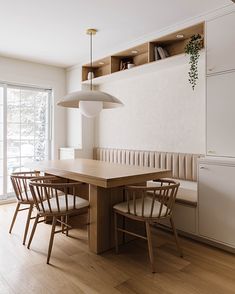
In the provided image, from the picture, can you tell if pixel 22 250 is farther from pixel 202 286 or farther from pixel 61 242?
pixel 202 286

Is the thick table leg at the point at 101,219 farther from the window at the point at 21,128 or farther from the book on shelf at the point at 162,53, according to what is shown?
→ the window at the point at 21,128

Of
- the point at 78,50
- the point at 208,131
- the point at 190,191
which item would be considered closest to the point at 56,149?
the point at 78,50

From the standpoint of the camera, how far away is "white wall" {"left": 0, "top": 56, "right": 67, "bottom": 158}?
4496mm

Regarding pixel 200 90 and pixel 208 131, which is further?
pixel 200 90

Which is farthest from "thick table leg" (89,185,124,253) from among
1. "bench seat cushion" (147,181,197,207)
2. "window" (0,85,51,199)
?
"window" (0,85,51,199)

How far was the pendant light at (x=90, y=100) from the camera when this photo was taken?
274 cm

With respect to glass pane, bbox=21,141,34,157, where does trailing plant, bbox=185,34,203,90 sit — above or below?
above

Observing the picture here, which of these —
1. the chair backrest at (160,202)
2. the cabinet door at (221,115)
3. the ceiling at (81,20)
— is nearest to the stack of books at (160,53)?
the ceiling at (81,20)

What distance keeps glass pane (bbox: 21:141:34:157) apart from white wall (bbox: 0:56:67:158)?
1.42 ft

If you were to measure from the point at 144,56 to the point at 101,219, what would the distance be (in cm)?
262

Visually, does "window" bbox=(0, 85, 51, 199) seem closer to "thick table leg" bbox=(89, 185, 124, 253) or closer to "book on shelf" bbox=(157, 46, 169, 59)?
"thick table leg" bbox=(89, 185, 124, 253)

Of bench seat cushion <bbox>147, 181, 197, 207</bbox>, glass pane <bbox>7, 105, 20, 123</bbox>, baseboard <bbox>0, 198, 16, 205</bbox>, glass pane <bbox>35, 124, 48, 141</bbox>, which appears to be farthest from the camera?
glass pane <bbox>35, 124, 48, 141</bbox>

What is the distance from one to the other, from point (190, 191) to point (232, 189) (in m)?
0.75

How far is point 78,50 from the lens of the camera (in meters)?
4.14
